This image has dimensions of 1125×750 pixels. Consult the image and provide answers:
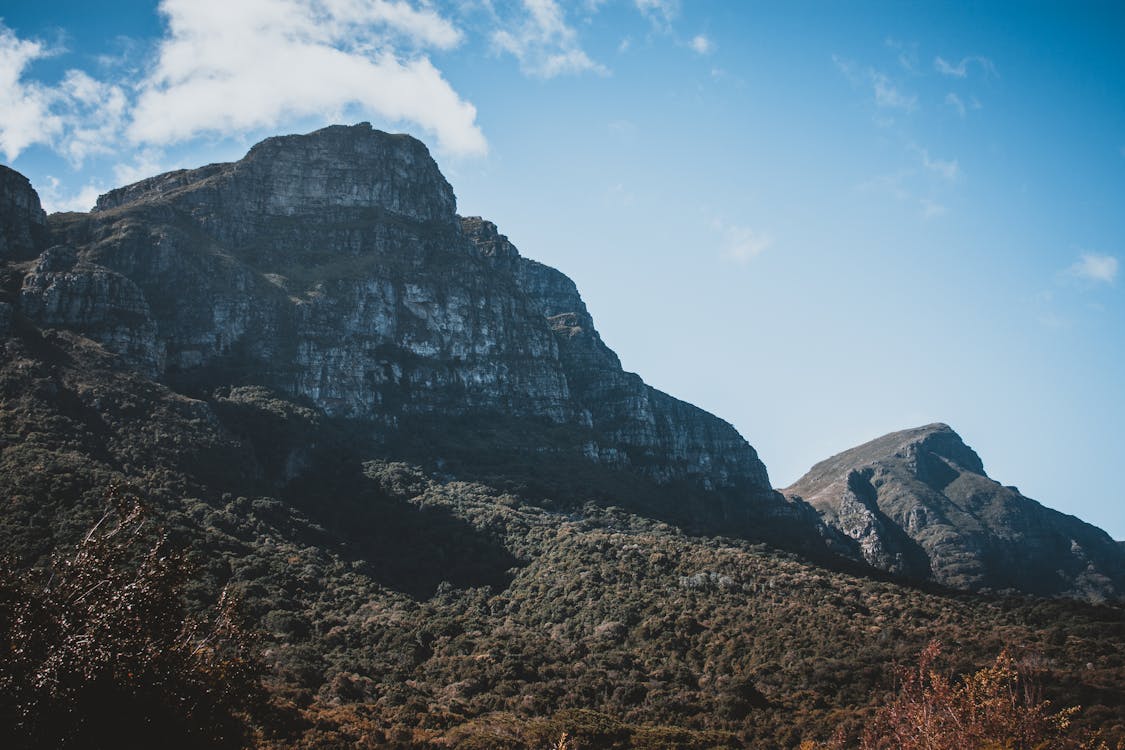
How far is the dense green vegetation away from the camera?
167ft

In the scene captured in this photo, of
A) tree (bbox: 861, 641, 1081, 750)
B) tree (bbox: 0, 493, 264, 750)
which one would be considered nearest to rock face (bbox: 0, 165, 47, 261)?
tree (bbox: 0, 493, 264, 750)

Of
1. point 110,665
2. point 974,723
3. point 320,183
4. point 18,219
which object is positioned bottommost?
point 110,665

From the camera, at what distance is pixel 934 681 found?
76.2ft

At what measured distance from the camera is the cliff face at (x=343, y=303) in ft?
431

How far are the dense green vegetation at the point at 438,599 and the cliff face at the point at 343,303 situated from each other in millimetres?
11099

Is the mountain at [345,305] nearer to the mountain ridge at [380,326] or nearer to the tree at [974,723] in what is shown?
the mountain ridge at [380,326]

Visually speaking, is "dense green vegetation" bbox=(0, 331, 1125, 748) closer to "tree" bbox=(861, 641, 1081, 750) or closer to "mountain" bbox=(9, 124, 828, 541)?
"mountain" bbox=(9, 124, 828, 541)

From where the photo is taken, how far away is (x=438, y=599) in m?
91.4

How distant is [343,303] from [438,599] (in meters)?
78.8

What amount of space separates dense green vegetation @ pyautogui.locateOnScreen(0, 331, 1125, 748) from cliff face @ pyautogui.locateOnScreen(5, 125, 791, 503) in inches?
437

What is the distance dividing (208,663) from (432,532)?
78.3 meters

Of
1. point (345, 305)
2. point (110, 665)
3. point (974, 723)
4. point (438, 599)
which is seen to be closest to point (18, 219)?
point (345, 305)

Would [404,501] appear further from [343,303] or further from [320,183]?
[320,183]

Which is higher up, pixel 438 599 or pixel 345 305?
pixel 345 305
